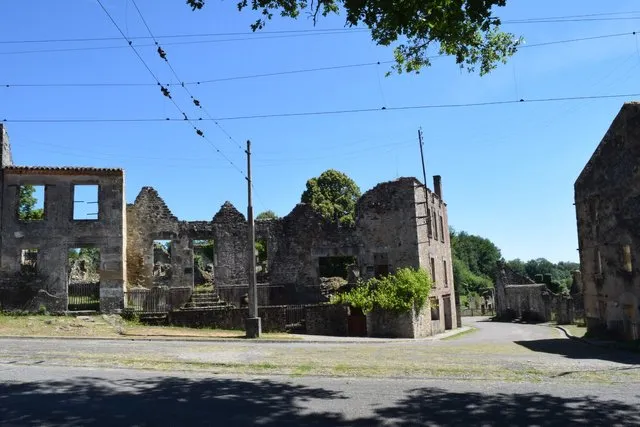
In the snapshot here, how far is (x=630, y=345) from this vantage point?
1903cm

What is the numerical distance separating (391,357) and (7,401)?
9.29 m

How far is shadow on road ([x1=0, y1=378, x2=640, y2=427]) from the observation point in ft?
23.7

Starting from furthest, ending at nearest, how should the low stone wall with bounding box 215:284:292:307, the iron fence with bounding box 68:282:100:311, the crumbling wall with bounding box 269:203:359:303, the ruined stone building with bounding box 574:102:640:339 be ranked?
the crumbling wall with bounding box 269:203:359:303
the low stone wall with bounding box 215:284:292:307
the iron fence with bounding box 68:282:100:311
the ruined stone building with bounding box 574:102:640:339

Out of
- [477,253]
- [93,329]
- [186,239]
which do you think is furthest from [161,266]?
[477,253]

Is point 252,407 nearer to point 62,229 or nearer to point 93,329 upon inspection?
point 93,329

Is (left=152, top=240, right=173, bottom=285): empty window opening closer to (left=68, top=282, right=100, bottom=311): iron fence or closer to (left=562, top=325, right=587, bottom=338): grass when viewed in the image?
(left=68, top=282, right=100, bottom=311): iron fence

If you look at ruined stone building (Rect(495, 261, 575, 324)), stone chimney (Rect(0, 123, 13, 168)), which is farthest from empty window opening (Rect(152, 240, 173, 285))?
ruined stone building (Rect(495, 261, 575, 324))

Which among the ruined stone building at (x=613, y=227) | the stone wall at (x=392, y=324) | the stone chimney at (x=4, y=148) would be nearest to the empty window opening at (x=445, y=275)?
the stone wall at (x=392, y=324)

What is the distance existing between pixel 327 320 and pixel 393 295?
3.42 metres

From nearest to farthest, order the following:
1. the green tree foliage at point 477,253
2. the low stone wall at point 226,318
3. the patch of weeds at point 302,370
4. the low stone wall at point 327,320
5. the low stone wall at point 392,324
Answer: the patch of weeds at point 302,370 → the low stone wall at point 226,318 → the low stone wall at point 392,324 → the low stone wall at point 327,320 → the green tree foliage at point 477,253

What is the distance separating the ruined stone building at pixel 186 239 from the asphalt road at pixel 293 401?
17870 mm

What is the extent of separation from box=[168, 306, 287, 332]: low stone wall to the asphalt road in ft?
Result: 48.5

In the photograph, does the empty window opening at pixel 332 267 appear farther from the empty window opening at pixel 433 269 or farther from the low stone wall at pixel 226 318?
the low stone wall at pixel 226 318

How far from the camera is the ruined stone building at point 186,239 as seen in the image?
2684 cm
